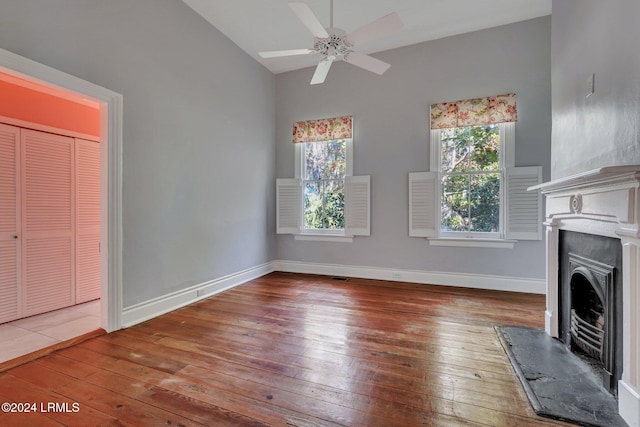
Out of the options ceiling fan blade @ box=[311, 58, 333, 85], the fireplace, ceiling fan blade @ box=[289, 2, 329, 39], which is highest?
ceiling fan blade @ box=[289, 2, 329, 39]

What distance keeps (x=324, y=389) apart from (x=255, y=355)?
0.65 m

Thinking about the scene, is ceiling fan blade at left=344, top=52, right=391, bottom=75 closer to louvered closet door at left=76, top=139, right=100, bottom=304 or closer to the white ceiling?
the white ceiling

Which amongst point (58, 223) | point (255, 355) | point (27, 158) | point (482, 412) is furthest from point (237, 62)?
point (482, 412)

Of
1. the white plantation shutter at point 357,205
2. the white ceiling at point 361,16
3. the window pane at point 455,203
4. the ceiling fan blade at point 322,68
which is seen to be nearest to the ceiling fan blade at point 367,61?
the ceiling fan blade at point 322,68

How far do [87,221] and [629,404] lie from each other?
15.5 ft

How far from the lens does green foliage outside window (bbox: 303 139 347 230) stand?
464 cm

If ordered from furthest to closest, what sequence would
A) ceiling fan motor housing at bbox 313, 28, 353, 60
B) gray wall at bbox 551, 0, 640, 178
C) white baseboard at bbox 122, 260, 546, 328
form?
white baseboard at bbox 122, 260, 546, 328
ceiling fan motor housing at bbox 313, 28, 353, 60
gray wall at bbox 551, 0, 640, 178

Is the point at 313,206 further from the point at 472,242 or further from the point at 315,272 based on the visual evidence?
the point at 472,242

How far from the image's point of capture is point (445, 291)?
3.79 meters

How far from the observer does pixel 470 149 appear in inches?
155

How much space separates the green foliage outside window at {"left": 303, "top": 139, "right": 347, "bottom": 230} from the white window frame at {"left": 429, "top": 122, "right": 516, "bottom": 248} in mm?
1331

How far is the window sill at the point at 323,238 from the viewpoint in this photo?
4.57 metres

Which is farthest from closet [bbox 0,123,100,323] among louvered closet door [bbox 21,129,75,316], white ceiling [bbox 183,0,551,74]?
white ceiling [bbox 183,0,551,74]

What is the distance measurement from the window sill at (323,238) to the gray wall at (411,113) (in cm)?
7
